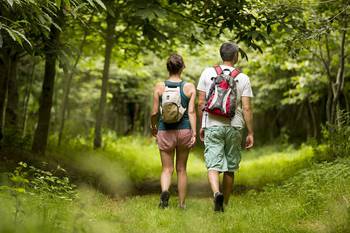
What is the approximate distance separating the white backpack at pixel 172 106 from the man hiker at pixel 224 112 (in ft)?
0.90

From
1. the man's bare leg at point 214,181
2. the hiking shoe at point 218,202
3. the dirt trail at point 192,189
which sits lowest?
the dirt trail at point 192,189

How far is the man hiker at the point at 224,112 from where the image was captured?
6.29 m

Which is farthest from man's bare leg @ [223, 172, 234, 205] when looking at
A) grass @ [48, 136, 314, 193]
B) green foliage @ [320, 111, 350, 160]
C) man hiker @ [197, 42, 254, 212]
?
green foliage @ [320, 111, 350, 160]

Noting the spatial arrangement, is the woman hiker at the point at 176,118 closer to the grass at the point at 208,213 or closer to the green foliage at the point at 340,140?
the grass at the point at 208,213

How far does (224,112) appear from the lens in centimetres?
626

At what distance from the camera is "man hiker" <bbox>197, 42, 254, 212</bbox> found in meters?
6.29

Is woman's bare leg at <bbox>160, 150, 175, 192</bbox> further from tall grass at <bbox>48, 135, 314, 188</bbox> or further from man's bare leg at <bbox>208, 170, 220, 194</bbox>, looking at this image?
tall grass at <bbox>48, 135, 314, 188</bbox>

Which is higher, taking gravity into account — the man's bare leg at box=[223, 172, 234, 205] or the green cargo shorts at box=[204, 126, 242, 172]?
the green cargo shorts at box=[204, 126, 242, 172]

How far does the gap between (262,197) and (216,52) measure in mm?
11478

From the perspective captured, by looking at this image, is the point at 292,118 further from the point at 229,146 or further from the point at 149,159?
the point at 229,146

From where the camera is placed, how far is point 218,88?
248 inches

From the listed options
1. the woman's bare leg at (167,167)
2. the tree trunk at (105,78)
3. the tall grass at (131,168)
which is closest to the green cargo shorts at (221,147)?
the woman's bare leg at (167,167)

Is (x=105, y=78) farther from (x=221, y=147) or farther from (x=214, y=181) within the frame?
(x=214, y=181)

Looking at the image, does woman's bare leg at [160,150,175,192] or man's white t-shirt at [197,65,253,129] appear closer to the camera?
man's white t-shirt at [197,65,253,129]
